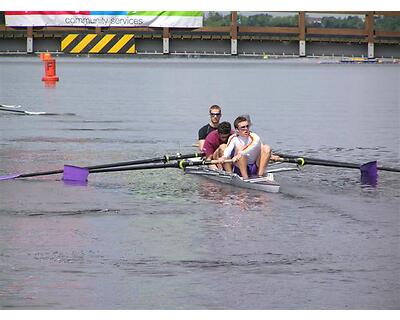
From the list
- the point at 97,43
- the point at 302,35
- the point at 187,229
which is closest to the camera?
the point at 187,229

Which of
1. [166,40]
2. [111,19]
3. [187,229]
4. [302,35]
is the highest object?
[111,19]

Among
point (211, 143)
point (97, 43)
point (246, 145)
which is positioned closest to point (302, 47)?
point (97, 43)

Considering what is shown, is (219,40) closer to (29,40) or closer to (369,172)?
(29,40)

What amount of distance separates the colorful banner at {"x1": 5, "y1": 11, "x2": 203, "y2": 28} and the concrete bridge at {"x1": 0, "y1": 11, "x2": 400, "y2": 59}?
139 inches

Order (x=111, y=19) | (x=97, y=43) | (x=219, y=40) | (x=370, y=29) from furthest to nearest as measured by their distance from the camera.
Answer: (x=370, y=29)
(x=219, y=40)
(x=97, y=43)
(x=111, y=19)

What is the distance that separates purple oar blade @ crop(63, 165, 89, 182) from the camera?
931 inches

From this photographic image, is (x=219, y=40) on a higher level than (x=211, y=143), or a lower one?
higher

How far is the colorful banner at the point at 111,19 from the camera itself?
277 ft

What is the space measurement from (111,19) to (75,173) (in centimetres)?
6373

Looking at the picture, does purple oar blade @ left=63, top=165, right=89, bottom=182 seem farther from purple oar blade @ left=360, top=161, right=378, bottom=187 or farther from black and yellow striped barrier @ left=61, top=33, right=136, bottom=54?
black and yellow striped barrier @ left=61, top=33, right=136, bottom=54

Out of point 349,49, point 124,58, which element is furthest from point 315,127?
point 124,58

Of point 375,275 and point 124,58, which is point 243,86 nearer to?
point 375,275

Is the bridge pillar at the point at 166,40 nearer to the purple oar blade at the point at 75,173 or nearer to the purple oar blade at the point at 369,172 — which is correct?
the purple oar blade at the point at 369,172

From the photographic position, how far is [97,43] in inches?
3629
